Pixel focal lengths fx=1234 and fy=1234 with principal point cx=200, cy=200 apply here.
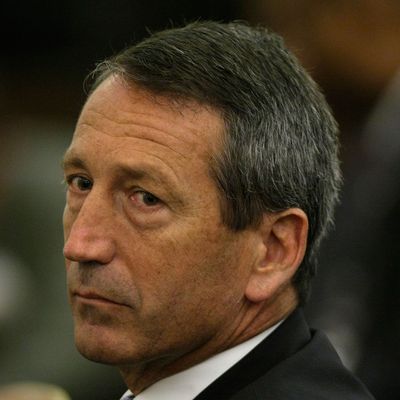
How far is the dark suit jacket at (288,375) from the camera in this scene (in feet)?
12.2

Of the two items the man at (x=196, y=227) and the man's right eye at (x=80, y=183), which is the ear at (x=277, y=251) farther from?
the man's right eye at (x=80, y=183)

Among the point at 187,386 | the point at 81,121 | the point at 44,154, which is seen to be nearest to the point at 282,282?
the point at 187,386

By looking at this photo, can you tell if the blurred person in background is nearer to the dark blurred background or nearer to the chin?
the dark blurred background

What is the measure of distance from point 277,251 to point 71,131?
520cm

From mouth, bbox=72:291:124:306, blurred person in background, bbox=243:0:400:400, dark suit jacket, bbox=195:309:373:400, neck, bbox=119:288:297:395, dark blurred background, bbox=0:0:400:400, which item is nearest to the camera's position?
dark suit jacket, bbox=195:309:373:400

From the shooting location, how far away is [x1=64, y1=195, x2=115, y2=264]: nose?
3.76 m

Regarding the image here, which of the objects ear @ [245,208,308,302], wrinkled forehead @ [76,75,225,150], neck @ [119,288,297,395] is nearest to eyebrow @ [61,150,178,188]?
wrinkled forehead @ [76,75,225,150]

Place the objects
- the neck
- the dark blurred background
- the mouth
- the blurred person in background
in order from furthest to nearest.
Result: 1. the dark blurred background
2. the blurred person in background
3. the neck
4. the mouth

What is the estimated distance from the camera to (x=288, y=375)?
3.76 metres

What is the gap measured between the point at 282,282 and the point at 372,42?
12.6 feet

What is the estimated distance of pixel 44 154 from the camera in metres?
8.63

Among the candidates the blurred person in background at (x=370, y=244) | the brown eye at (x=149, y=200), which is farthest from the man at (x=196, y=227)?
the blurred person in background at (x=370, y=244)

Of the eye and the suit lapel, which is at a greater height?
the eye

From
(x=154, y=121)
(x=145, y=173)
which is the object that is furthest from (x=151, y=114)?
(x=145, y=173)
